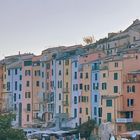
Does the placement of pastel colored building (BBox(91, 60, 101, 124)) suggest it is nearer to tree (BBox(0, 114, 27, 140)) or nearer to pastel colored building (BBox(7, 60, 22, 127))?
pastel colored building (BBox(7, 60, 22, 127))

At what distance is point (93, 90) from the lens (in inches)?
2515

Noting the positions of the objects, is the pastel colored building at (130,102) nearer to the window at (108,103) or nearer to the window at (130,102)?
the window at (130,102)

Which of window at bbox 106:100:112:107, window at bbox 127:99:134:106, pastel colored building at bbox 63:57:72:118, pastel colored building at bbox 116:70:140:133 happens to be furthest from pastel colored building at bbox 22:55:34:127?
window at bbox 127:99:134:106

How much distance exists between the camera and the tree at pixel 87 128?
6106cm

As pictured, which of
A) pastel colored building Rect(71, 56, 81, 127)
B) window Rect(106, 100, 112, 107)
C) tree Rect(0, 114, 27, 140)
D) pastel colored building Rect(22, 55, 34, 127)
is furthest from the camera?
pastel colored building Rect(22, 55, 34, 127)

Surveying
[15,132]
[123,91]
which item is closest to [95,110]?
[123,91]

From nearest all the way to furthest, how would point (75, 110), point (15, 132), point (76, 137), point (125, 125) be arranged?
point (15, 132), point (125, 125), point (76, 137), point (75, 110)

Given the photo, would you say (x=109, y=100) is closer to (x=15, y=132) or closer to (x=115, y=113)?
(x=115, y=113)

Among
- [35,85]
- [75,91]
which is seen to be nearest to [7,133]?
[75,91]

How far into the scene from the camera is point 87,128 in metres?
61.4

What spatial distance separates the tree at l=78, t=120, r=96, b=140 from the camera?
6106 centimetres

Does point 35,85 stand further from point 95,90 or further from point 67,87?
point 95,90

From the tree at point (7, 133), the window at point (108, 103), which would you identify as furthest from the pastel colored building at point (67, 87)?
the tree at point (7, 133)

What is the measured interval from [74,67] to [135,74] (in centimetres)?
1045
